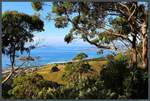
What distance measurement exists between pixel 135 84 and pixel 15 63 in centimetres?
245

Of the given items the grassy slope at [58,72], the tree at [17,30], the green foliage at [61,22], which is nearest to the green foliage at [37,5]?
the tree at [17,30]

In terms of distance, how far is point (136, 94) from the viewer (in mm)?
9562

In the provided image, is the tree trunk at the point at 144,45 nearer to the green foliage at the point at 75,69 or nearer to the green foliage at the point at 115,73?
the green foliage at the point at 115,73

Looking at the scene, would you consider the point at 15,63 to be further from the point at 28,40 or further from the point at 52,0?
the point at 52,0

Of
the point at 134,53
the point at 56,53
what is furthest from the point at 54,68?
the point at 134,53

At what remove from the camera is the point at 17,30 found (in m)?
9.52

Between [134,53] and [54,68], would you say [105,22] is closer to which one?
[134,53]

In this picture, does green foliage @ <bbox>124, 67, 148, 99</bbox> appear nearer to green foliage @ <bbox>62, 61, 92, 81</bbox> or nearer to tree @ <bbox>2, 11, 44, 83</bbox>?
green foliage @ <bbox>62, 61, 92, 81</bbox>

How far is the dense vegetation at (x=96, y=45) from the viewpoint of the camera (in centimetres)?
949

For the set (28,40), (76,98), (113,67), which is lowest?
(76,98)

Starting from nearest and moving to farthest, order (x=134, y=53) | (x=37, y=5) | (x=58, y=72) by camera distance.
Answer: (x=37, y=5) → (x=58, y=72) → (x=134, y=53)

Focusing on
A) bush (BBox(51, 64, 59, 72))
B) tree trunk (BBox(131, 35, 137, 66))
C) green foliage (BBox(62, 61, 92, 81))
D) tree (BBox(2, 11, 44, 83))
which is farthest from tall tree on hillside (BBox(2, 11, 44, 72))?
tree trunk (BBox(131, 35, 137, 66))

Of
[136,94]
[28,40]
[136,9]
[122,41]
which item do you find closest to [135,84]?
[136,94]

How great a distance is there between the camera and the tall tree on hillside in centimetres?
943
